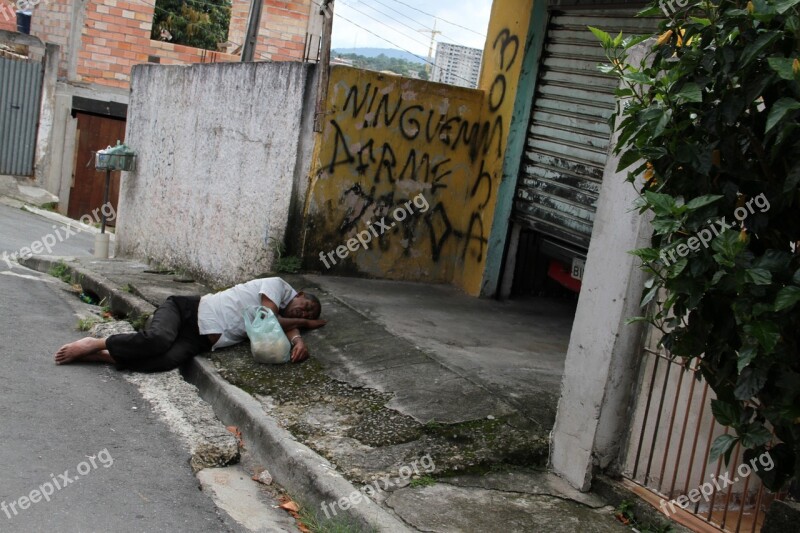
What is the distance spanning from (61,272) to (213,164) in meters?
2.87

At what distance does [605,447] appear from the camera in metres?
4.59

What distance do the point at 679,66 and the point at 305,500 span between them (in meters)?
2.95

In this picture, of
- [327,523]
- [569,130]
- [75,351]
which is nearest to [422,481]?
[327,523]

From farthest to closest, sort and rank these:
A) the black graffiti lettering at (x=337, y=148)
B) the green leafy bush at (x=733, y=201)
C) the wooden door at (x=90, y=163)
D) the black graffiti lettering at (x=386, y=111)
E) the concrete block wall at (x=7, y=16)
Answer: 1. the concrete block wall at (x=7, y=16)
2. the wooden door at (x=90, y=163)
3. the black graffiti lettering at (x=386, y=111)
4. the black graffiti lettering at (x=337, y=148)
5. the green leafy bush at (x=733, y=201)

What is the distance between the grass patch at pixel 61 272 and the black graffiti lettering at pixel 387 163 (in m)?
4.76

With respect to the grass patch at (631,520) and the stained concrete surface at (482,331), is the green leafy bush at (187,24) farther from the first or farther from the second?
the grass patch at (631,520)

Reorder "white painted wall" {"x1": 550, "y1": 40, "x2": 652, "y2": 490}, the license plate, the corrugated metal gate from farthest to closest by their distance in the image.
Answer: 1. the corrugated metal gate
2. the license plate
3. "white painted wall" {"x1": 550, "y1": 40, "x2": 652, "y2": 490}

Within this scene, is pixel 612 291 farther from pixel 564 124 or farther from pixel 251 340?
pixel 564 124

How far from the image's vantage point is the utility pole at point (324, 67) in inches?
305

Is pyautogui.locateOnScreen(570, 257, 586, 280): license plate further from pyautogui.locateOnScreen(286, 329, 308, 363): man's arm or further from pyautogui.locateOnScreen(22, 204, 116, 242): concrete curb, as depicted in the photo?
pyautogui.locateOnScreen(22, 204, 116, 242): concrete curb

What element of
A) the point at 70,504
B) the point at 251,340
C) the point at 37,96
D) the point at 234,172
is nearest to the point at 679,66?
the point at 70,504

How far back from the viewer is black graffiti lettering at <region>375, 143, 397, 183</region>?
836cm

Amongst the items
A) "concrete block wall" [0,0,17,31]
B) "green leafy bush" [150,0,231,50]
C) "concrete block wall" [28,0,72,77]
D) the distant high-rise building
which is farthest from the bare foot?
"green leafy bush" [150,0,231,50]

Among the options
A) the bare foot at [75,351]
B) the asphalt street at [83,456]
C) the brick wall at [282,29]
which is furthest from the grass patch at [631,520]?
the brick wall at [282,29]
